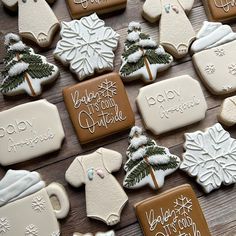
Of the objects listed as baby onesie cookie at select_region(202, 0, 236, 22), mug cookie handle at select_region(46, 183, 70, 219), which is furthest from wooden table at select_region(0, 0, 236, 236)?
baby onesie cookie at select_region(202, 0, 236, 22)

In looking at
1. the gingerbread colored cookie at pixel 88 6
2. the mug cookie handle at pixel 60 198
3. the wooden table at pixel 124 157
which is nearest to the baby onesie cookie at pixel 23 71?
the wooden table at pixel 124 157

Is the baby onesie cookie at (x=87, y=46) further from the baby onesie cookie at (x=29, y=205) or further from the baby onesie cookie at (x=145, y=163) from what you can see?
the baby onesie cookie at (x=29, y=205)

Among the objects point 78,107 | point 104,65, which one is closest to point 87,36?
point 104,65

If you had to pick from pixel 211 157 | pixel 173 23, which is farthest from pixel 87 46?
pixel 211 157

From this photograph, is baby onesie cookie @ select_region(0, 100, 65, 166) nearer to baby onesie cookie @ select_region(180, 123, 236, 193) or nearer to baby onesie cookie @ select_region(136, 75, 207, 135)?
baby onesie cookie @ select_region(136, 75, 207, 135)

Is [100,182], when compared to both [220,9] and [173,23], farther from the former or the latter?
A: [220,9]

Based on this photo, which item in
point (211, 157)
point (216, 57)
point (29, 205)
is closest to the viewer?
point (29, 205)
